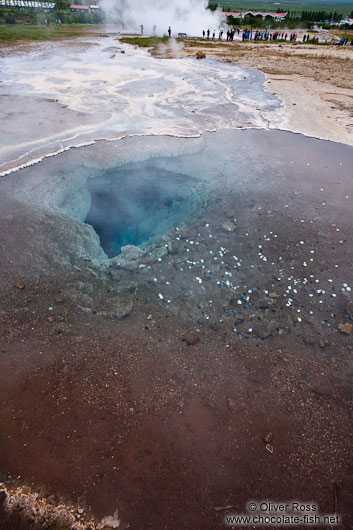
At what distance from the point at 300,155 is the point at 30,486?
10.5 metres

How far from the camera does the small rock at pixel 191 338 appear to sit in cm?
469

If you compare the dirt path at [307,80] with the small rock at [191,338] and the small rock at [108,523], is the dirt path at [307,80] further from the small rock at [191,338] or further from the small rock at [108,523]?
the small rock at [108,523]

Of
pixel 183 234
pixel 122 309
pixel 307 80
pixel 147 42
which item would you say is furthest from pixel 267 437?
pixel 147 42

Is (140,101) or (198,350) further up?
(140,101)

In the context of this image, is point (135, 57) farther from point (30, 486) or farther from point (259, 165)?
point (30, 486)

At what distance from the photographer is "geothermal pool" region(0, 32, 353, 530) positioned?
335 cm

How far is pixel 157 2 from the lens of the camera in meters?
45.2

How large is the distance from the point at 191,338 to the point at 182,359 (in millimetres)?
374

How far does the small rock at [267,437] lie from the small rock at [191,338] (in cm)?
151

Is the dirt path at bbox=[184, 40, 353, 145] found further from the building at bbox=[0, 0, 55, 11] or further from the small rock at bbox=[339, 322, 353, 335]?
the building at bbox=[0, 0, 55, 11]

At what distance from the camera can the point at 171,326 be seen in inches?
193

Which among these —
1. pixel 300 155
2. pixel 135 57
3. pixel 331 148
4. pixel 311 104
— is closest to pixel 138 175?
pixel 300 155

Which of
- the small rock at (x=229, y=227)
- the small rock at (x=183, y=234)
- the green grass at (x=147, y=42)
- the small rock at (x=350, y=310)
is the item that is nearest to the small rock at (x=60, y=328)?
the small rock at (x=183, y=234)

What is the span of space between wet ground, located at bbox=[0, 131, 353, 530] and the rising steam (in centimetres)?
4468
